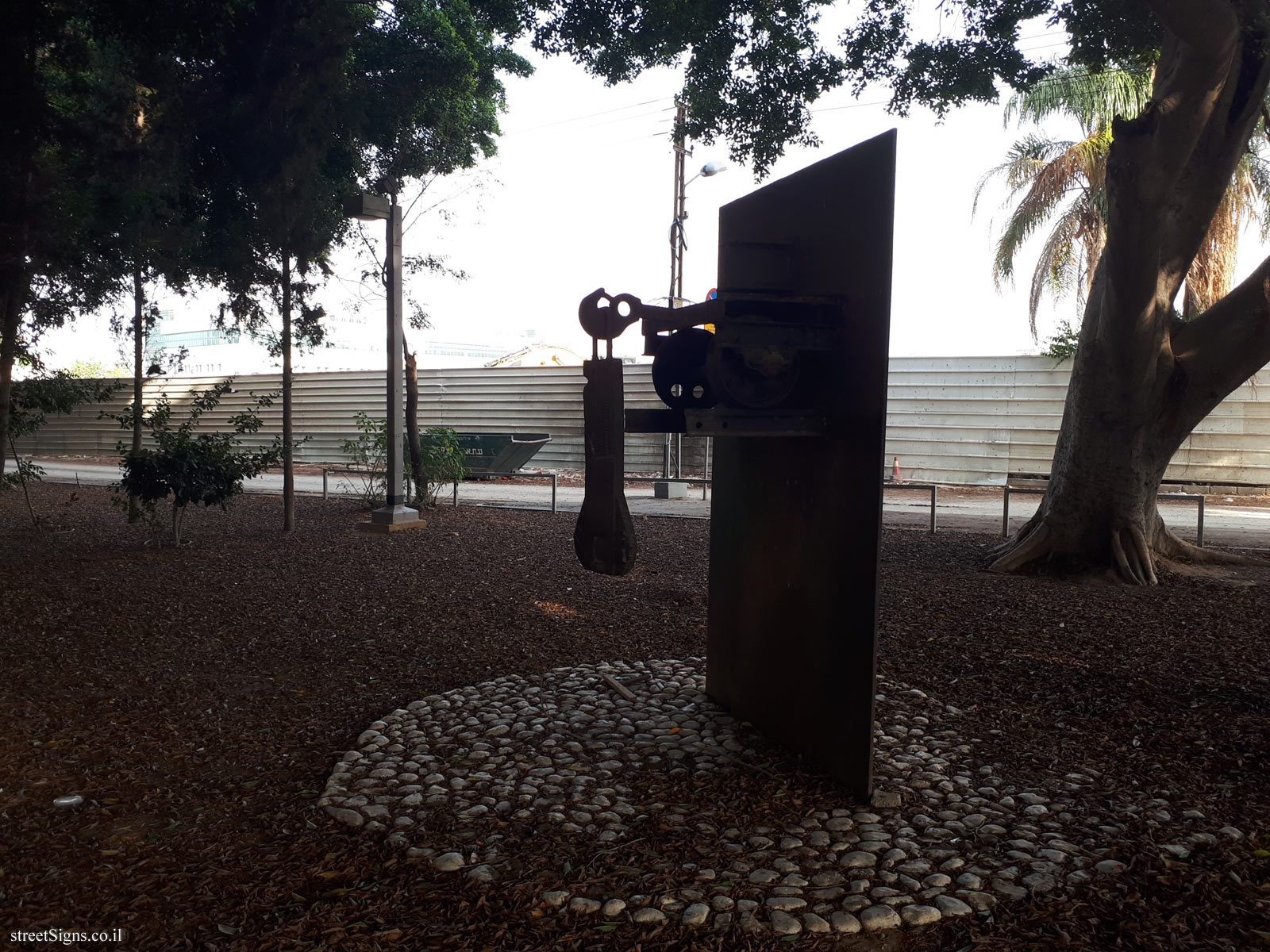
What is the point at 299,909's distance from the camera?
2252 millimetres

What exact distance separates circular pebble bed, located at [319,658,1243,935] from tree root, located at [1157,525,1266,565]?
4.45m

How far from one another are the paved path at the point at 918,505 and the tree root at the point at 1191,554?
2.06m

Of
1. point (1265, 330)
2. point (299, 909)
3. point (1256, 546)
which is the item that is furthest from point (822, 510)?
point (1256, 546)

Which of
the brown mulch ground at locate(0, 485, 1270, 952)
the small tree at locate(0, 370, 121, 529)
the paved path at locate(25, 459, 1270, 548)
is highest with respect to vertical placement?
the small tree at locate(0, 370, 121, 529)

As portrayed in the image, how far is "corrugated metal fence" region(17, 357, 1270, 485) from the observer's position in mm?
15492

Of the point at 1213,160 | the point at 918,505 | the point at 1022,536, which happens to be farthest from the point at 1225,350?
the point at 918,505

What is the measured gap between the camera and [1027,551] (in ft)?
22.9

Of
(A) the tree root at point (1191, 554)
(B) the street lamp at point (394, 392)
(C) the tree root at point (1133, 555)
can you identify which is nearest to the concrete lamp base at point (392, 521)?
(B) the street lamp at point (394, 392)

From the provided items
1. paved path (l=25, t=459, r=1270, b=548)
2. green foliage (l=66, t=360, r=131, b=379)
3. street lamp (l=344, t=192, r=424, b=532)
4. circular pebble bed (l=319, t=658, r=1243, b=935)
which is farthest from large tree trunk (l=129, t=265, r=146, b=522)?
green foliage (l=66, t=360, r=131, b=379)

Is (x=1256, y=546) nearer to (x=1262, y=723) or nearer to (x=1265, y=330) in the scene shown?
(x=1265, y=330)

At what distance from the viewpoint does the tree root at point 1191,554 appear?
7.19 meters

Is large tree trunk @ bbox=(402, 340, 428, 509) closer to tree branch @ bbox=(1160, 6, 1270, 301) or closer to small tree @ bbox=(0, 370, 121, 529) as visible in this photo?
small tree @ bbox=(0, 370, 121, 529)

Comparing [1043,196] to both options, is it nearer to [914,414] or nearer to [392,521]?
[914,414]

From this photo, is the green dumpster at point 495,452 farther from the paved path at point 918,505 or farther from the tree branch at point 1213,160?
the tree branch at point 1213,160
